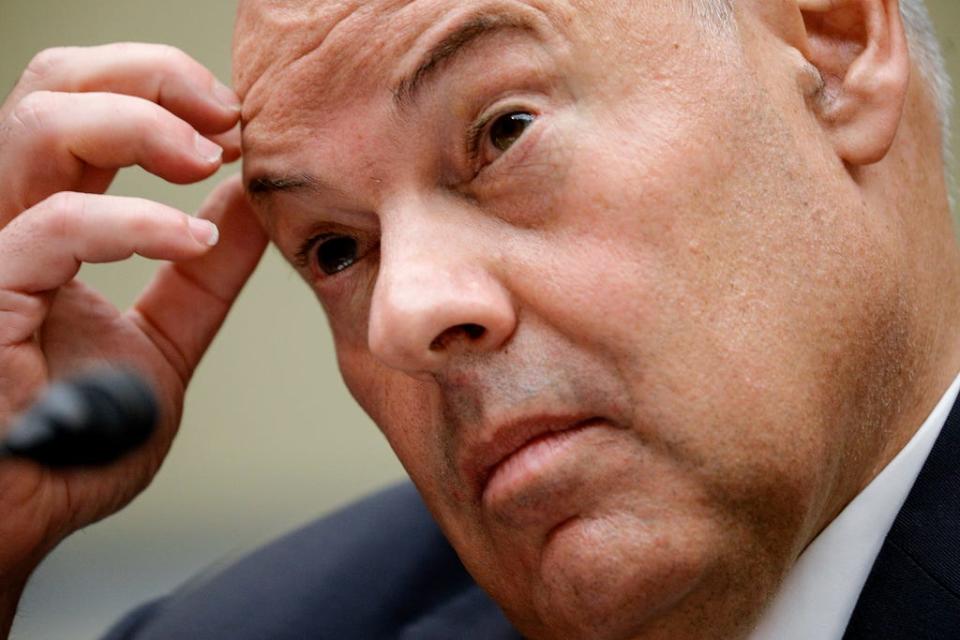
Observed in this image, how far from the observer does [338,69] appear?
4.49 feet

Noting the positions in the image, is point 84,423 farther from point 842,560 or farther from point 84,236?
point 842,560

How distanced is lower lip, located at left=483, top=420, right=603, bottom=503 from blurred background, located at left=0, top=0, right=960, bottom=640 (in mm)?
649

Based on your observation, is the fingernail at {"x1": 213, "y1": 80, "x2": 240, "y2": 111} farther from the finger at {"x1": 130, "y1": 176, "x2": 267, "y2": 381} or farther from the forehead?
the finger at {"x1": 130, "y1": 176, "x2": 267, "y2": 381}

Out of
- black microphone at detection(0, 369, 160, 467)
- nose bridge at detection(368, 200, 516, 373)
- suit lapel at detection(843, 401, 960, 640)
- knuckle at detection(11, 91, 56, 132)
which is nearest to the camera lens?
nose bridge at detection(368, 200, 516, 373)

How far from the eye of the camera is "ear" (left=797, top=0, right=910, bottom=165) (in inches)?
53.8

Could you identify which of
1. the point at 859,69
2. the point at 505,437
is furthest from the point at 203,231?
the point at 859,69

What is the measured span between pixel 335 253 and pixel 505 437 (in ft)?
1.38

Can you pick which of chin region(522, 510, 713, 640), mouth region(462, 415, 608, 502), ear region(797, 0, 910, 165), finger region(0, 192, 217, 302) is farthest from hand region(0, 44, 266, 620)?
ear region(797, 0, 910, 165)

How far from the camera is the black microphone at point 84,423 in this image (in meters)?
1.48

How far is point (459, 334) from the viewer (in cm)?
126

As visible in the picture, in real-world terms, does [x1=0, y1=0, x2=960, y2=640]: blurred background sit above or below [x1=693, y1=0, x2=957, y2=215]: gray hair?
below

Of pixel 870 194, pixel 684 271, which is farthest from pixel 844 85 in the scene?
pixel 684 271

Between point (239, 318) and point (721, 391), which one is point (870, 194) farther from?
point (239, 318)

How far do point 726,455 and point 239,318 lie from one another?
5.15 ft
